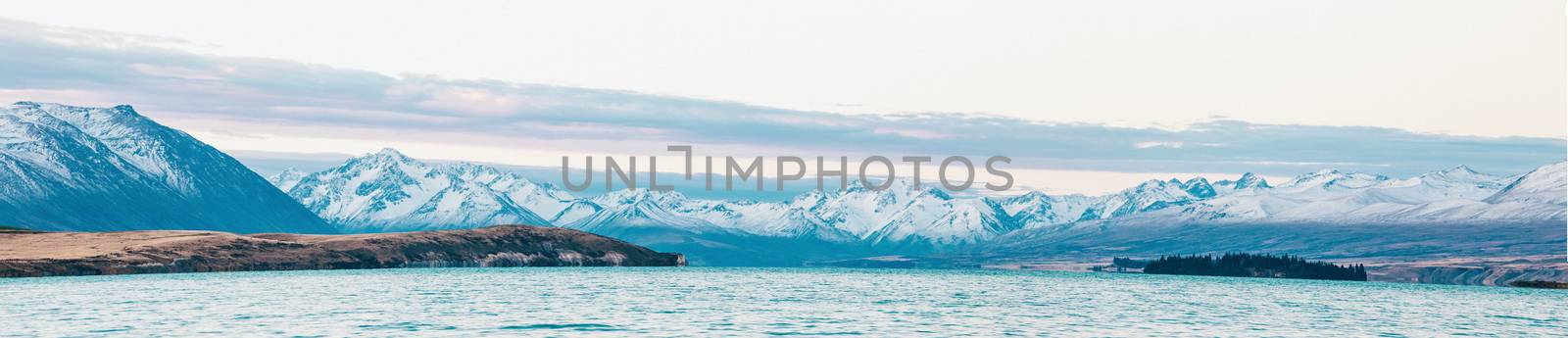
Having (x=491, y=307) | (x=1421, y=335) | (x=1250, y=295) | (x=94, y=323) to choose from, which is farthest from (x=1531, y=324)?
(x=94, y=323)

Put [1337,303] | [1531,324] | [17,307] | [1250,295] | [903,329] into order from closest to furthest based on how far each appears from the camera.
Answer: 1. [903,329]
2. [17,307]
3. [1531,324]
4. [1337,303]
5. [1250,295]

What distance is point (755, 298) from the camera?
5448 inches

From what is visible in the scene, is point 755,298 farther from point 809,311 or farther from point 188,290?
point 188,290

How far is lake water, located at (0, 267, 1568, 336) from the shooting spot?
9294cm

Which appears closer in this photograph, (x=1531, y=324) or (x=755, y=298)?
(x=1531, y=324)

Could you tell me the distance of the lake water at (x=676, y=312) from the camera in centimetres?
9294

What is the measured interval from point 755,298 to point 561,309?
29.4 meters

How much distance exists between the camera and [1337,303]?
161375mm

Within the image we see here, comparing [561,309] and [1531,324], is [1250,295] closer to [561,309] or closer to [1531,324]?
[1531,324]

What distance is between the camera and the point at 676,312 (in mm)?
112375

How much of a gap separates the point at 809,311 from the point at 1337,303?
74880 millimetres

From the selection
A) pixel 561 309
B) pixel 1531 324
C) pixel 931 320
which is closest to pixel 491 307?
pixel 561 309

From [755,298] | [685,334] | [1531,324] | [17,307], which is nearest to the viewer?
[685,334]

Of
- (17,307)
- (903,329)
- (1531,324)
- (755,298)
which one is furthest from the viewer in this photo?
(755,298)
